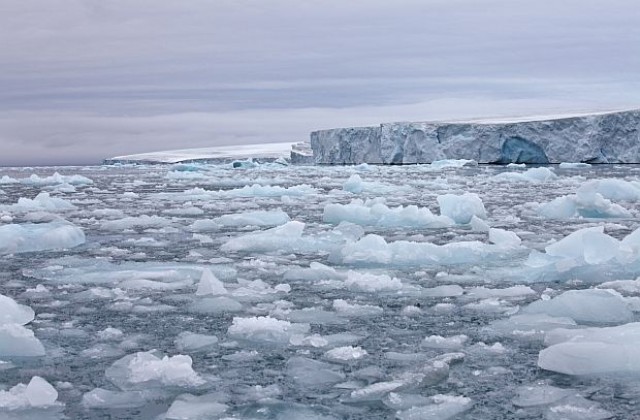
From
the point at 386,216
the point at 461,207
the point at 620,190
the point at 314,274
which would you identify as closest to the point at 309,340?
the point at 314,274

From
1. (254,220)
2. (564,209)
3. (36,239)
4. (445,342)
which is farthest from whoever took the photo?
(564,209)

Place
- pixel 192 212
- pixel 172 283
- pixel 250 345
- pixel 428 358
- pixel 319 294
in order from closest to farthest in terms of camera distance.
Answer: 1. pixel 428 358
2. pixel 250 345
3. pixel 319 294
4. pixel 172 283
5. pixel 192 212

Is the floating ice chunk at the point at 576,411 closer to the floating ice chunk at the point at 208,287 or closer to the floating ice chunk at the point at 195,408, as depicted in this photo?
the floating ice chunk at the point at 195,408

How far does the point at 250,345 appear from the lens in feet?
10.1

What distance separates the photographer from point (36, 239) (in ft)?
19.7

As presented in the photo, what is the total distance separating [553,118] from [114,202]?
2262cm

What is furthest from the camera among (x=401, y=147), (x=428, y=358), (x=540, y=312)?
(x=401, y=147)

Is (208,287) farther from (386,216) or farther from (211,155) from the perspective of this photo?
(211,155)

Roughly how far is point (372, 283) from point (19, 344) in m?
1.88

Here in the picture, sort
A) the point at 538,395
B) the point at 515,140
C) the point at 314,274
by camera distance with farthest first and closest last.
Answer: the point at 515,140, the point at 314,274, the point at 538,395

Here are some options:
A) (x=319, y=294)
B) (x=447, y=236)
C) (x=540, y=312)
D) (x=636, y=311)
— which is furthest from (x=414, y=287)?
(x=447, y=236)

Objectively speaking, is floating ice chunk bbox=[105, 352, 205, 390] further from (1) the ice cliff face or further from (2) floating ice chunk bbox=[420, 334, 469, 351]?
(1) the ice cliff face

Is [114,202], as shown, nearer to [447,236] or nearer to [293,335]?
[447,236]

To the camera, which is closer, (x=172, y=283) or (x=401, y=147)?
(x=172, y=283)
